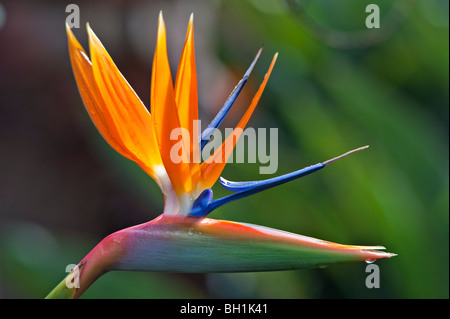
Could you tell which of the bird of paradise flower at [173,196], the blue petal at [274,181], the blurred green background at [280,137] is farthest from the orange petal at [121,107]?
the blurred green background at [280,137]

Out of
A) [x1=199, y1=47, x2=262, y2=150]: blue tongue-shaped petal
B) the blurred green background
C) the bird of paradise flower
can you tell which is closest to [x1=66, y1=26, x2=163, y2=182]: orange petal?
the bird of paradise flower

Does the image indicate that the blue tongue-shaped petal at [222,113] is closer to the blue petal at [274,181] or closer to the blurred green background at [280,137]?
the blue petal at [274,181]

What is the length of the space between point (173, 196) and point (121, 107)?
0.12 metres

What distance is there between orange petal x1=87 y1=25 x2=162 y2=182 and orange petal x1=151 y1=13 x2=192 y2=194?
0.02m

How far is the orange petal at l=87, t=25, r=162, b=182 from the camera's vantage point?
2.04 ft

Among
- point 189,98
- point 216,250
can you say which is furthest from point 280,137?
point 216,250

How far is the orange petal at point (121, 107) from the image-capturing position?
621 mm

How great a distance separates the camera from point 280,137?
78.8 inches

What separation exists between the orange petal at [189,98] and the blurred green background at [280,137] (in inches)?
25.6

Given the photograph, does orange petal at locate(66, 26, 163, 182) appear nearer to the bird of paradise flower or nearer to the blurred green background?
the bird of paradise flower

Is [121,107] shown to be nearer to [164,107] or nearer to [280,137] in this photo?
[164,107]
